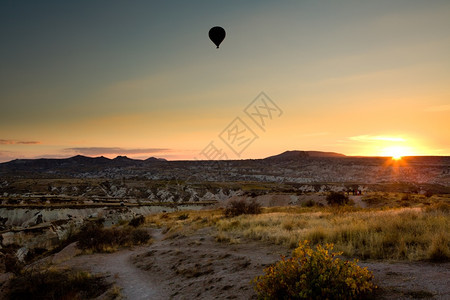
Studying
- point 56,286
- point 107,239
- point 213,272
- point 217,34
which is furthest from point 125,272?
point 217,34

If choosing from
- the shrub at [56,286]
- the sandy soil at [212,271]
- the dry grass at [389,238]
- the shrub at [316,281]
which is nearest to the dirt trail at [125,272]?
the sandy soil at [212,271]

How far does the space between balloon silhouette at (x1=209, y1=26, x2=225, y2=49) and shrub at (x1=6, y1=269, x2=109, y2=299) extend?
→ 19.8 m

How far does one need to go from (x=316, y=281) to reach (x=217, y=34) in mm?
22672

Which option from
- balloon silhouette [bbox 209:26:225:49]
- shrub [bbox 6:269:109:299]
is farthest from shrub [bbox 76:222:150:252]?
balloon silhouette [bbox 209:26:225:49]

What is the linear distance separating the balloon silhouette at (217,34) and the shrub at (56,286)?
19.8 meters

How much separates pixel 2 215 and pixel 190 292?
50583mm

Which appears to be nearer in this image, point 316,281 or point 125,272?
point 316,281

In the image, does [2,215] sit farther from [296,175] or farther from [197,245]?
[296,175]

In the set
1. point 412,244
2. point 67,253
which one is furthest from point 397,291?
point 67,253

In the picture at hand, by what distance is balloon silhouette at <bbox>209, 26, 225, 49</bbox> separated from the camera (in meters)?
24.4

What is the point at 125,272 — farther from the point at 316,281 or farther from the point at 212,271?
the point at 316,281

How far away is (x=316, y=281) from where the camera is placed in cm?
553

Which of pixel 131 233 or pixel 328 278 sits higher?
pixel 328 278

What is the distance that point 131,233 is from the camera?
68.9ft
